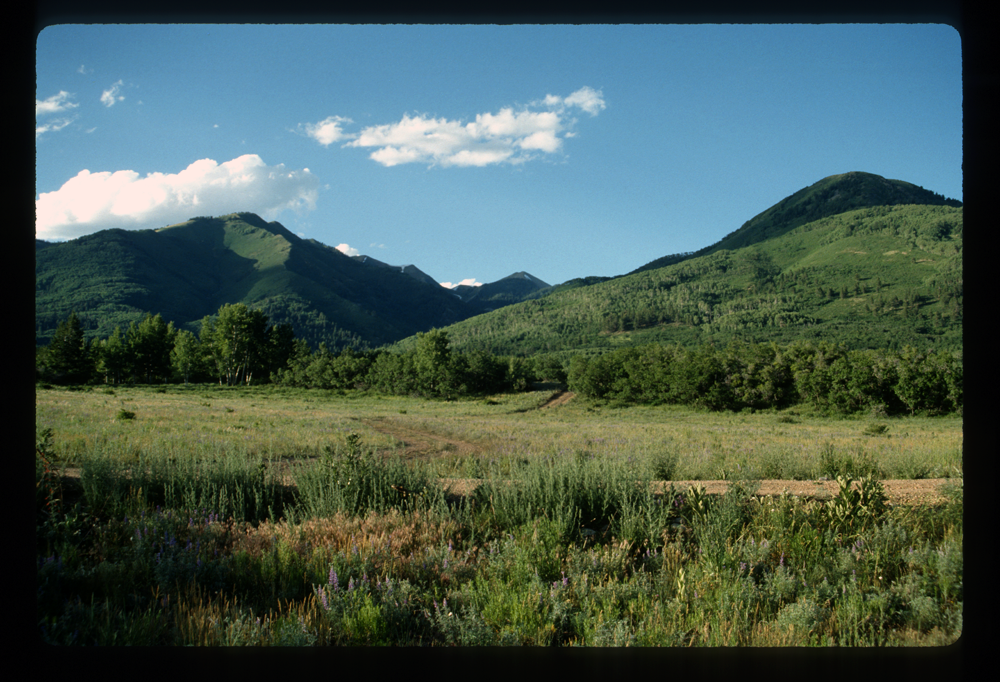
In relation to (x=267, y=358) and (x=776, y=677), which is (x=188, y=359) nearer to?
(x=267, y=358)

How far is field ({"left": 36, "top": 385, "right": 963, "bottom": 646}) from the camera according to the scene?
71.0 inches

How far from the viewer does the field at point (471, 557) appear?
180 centimetres

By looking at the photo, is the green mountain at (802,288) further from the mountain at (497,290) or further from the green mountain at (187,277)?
the mountain at (497,290)

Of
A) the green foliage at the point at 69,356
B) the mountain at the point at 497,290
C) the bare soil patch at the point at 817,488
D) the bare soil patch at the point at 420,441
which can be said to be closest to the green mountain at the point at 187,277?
the green foliage at the point at 69,356

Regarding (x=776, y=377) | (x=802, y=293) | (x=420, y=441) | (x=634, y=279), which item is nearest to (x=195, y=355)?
(x=420, y=441)

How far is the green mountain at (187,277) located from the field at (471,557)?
1.27 meters

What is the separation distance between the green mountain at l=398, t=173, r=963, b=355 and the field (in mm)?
1335

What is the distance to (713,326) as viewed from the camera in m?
9.29

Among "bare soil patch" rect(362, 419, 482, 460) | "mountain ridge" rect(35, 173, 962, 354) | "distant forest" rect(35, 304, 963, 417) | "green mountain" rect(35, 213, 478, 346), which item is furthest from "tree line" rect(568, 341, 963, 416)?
"green mountain" rect(35, 213, 478, 346)

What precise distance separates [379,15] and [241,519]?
3158 millimetres

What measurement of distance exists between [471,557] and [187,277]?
7421 mm

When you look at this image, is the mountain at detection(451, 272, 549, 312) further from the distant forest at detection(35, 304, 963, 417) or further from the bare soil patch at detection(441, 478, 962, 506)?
the bare soil patch at detection(441, 478, 962, 506)

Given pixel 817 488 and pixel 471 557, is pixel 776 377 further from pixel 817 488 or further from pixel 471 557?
pixel 471 557

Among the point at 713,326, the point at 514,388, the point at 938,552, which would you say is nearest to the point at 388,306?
the point at 514,388
